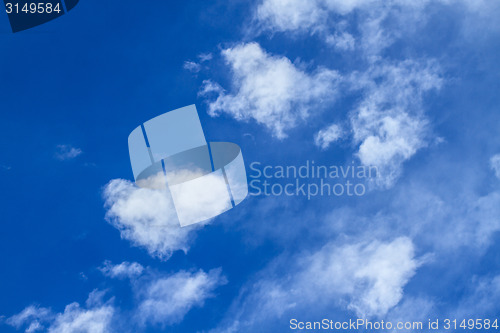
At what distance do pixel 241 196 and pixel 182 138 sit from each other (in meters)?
9.54

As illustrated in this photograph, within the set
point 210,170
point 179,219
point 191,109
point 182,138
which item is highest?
point 191,109

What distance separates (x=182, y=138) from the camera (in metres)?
40.0

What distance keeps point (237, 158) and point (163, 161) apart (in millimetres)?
8190

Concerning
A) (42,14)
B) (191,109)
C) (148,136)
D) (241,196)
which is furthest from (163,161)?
(42,14)

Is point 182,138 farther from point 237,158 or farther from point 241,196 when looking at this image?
point 241,196

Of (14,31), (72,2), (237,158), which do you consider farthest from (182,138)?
(14,31)

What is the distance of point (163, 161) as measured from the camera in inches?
1580

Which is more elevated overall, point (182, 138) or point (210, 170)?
point (182, 138)

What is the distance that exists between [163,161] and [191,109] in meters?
6.61

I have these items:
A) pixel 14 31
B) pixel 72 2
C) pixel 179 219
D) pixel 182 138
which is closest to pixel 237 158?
pixel 182 138

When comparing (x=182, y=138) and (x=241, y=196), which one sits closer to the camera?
(x=182, y=138)

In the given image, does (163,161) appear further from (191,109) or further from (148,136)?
(191,109)

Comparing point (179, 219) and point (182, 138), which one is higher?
point (182, 138)

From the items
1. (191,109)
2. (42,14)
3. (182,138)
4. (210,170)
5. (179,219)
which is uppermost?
(42,14)
